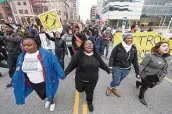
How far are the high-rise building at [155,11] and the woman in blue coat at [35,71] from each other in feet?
214

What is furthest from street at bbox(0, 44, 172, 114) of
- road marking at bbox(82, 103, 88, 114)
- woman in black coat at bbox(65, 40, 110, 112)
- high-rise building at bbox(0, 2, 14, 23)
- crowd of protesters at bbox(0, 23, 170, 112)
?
high-rise building at bbox(0, 2, 14, 23)

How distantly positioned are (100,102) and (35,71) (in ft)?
6.09

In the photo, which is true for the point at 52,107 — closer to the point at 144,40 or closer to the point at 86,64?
the point at 86,64

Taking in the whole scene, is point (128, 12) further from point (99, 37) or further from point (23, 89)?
point (23, 89)

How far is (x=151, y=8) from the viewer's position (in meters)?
58.2

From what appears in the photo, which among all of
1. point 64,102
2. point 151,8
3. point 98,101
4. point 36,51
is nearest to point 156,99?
point 98,101

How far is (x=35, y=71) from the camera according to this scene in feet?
7.36

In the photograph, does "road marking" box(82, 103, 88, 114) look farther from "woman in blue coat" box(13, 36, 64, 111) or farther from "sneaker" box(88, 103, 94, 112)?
"woman in blue coat" box(13, 36, 64, 111)

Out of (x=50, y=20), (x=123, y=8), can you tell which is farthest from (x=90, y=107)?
(x=123, y=8)

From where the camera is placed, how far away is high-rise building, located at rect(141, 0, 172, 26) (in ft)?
191

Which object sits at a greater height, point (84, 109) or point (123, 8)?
point (123, 8)

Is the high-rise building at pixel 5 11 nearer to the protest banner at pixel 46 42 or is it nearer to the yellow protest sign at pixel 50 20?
the protest banner at pixel 46 42

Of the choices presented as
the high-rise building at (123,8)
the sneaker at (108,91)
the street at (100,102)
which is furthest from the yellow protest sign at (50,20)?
the high-rise building at (123,8)

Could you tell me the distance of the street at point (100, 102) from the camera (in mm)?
2797
